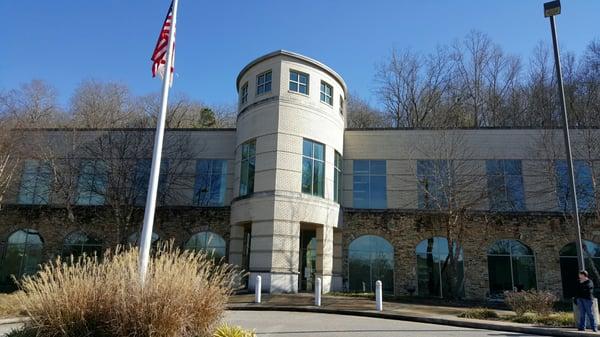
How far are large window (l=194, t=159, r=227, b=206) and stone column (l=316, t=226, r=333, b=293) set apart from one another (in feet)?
23.6

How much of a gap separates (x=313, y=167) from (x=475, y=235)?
10.4 meters

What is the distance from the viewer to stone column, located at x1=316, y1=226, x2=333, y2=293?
23.1 meters

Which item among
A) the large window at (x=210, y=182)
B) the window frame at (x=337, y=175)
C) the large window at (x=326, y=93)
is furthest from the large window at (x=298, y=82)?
the large window at (x=210, y=182)

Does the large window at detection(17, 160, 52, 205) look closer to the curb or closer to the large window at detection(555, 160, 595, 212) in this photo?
the curb

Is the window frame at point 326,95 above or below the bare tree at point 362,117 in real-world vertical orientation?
below

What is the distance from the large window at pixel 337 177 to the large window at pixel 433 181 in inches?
187

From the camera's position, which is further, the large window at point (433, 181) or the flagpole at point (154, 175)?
the large window at point (433, 181)

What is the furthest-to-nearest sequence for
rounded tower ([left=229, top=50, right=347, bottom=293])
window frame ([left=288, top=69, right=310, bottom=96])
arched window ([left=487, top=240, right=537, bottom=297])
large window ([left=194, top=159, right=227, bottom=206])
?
large window ([left=194, top=159, right=227, bottom=206]) → arched window ([left=487, top=240, right=537, bottom=297]) → window frame ([left=288, top=69, right=310, bottom=96]) → rounded tower ([left=229, top=50, right=347, bottom=293])

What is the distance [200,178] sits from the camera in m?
28.0

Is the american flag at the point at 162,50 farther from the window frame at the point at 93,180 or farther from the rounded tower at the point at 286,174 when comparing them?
the window frame at the point at 93,180

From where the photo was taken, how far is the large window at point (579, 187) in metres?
24.4

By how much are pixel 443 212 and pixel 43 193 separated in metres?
25.3

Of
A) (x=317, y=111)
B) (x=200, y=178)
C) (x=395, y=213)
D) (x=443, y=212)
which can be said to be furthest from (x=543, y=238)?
(x=200, y=178)

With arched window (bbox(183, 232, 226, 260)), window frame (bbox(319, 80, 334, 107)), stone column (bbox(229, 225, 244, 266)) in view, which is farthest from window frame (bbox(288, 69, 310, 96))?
arched window (bbox(183, 232, 226, 260))
